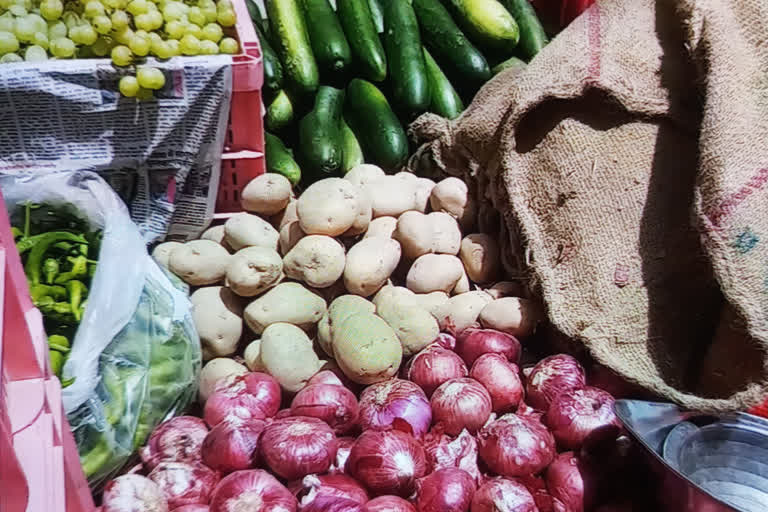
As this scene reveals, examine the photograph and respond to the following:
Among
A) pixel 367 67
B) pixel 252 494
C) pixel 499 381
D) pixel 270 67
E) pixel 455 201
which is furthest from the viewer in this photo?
pixel 367 67

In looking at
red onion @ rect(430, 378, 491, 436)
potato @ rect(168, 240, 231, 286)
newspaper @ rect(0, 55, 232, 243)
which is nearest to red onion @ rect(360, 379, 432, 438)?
red onion @ rect(430, 378, 491, 436)

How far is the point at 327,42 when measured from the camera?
2.35 m

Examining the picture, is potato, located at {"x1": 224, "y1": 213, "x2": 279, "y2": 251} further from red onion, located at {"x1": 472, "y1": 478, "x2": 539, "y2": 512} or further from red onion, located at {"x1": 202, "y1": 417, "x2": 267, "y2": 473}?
red onion, located at {"x1": 472, "y1": 478, "x2": 539, "y2": 512}

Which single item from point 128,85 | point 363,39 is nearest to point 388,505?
point 128,85

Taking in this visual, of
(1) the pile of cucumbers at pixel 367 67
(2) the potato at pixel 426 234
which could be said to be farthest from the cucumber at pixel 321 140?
(2) the potato at pixel 426 234

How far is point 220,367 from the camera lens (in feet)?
5.72

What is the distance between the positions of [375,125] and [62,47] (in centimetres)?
91

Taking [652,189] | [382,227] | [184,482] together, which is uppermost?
[652,189]

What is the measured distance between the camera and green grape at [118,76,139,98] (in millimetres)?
1693

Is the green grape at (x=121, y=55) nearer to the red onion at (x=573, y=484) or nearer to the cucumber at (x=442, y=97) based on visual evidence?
the cucumber at (x=442, y=97)

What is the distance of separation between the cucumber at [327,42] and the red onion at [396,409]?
114 cm

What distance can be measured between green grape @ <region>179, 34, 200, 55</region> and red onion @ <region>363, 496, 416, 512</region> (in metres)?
1.08

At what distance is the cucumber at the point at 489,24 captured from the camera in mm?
2484

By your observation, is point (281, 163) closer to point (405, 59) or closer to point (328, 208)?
point (328, 208)
